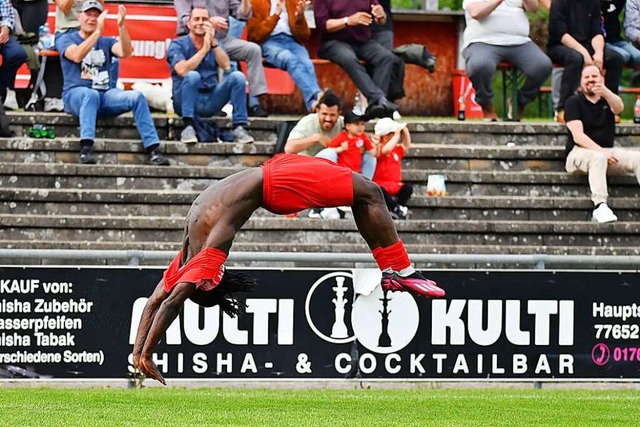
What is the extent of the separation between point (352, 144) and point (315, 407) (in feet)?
14.8

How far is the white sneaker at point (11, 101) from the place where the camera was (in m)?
A: 17.5

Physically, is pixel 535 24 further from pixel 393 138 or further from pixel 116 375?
pixel 116 375

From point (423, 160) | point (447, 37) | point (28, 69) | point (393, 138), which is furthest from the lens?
point (447, 37)

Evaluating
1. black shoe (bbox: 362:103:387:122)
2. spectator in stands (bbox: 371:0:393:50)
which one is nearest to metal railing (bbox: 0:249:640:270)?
black shoe (bbox: 362:103:387:122)

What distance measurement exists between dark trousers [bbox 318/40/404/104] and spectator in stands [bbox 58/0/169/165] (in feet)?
8.02

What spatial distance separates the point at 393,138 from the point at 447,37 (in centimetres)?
653

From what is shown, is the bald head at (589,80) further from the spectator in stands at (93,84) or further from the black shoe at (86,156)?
the black shoe at (86,156)

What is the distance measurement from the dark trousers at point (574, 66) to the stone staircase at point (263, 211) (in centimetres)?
87

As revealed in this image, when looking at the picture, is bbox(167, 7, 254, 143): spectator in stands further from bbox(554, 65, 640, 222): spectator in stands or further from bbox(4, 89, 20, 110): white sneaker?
bbox(554, 65, 640, 222): spectator in stands

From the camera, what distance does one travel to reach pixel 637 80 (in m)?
23.9

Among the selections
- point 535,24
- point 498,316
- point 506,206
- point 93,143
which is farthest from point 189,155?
point 535,24

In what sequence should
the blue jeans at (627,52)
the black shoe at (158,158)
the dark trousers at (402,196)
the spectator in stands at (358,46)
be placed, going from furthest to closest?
the blue jeans at (627,52), the spectator in stands at (358,46), the black shoe at (158,158), the dark trousers at (402,196)

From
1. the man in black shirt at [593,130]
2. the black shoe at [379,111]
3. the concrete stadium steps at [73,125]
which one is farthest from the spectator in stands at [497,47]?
the concrete stadium steps at [73,125]

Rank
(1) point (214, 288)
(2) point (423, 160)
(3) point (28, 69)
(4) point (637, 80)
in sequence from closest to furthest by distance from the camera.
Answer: (1) point (214, 288), (2) point (423, 160), (3) point (28, 69), (4) point (637, 80)
